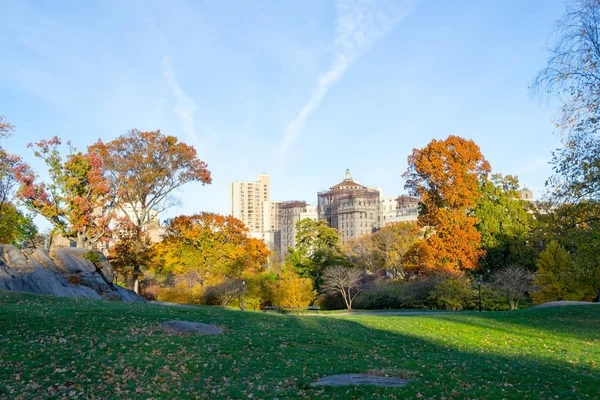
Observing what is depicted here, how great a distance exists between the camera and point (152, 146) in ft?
111

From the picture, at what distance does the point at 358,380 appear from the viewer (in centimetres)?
869

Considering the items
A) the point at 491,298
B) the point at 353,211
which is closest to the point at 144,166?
the point at 491,298

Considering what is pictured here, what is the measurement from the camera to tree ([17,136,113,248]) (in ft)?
89.9

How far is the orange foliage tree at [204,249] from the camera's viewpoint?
128 feet

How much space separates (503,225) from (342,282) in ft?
49.1

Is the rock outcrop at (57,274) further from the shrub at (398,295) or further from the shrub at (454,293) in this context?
the shrub at (454,293)

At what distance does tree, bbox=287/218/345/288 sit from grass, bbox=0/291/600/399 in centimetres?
2819

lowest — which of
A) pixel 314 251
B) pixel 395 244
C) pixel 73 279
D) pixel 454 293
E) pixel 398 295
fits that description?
pixel 398 295

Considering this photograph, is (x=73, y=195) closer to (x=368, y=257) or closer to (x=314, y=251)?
(x=314, y=251)

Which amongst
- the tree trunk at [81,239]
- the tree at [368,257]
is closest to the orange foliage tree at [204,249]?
the tree trunk at [81,239]

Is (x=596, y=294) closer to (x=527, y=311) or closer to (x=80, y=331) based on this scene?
(x=527, y=311)

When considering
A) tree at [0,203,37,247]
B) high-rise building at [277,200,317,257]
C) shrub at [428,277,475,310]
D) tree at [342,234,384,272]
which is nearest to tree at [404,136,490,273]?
shrub at [428,277,475,310]

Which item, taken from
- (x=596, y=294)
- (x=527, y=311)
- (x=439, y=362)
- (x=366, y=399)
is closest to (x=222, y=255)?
(x=527, y=311)

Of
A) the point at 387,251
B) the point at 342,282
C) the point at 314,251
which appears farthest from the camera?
the point at 387,251
